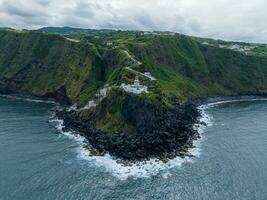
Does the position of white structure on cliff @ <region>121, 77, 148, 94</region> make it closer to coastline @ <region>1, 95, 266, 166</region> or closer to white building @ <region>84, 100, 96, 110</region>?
white building @ <region>84, 100, 96, 110</region>

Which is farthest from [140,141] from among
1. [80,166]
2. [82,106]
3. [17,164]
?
[82,106]

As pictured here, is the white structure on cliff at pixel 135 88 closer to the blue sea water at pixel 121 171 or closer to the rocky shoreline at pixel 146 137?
the rocky shoreline at pixel 146 137

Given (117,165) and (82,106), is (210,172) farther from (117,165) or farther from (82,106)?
(82,106)

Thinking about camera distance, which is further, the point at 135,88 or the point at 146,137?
the point at 135,88

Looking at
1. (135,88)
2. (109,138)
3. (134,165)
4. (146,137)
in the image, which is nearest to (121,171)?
(134,165)

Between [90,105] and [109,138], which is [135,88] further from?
[90,105]

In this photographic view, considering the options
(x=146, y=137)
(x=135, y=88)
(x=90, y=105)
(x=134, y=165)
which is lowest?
(x=134, y=165)
